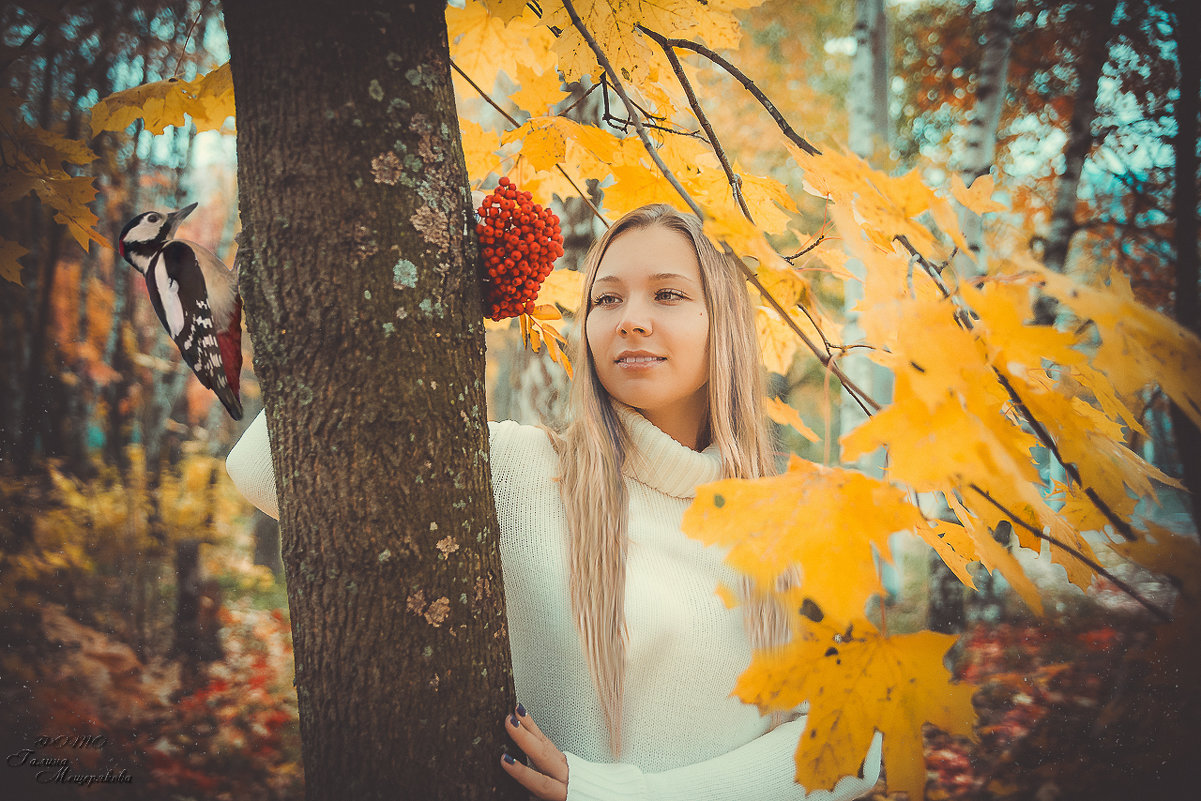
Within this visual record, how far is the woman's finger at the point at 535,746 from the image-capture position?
34.0 inches

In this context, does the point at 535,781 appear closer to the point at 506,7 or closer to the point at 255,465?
the point at 255,465

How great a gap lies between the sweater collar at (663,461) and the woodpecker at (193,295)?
2.77ft

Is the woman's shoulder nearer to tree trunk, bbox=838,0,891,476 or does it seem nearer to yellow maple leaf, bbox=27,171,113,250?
yellow maple leaf, bbox=27,171,113,250

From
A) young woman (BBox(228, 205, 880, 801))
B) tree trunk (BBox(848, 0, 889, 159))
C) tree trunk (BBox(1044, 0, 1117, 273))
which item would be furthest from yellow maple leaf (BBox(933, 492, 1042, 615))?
tree trunk (BBox(848, 0, 889, 159))

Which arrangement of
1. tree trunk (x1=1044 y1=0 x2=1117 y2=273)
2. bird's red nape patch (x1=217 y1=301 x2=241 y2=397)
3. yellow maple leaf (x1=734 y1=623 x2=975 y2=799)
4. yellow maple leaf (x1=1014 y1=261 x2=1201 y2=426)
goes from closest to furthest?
yellow maple leaf (x1=1014 y1=261 x2=1201 y2=426) < yellow maple leaf (x1=734 y1=623 x2=975 y2=799) < bird's red nape patch (x1=217 y1=301 x2=241 y2=397) < tree trunk (x1=1044 y1=0 x2=1117 y2=273)

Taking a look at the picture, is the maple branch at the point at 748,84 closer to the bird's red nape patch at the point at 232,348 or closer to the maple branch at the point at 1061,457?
the maple branch at the point at 1061,457

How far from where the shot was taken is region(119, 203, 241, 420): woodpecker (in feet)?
3.01

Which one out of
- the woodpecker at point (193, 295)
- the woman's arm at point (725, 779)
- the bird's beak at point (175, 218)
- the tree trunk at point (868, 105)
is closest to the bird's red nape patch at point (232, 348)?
the woodpecker at point (193, 295)

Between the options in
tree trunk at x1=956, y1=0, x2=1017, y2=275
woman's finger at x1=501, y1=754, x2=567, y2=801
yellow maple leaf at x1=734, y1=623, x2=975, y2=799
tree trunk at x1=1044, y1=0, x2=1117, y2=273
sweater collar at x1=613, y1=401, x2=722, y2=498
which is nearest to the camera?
yellow maple leaf at x1=734, y1=623, x2=975, y2=799

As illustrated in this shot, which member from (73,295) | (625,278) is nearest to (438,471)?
(625,278)

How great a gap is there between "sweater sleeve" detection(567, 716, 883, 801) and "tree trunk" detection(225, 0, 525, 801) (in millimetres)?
445

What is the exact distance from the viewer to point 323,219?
2.45 ft

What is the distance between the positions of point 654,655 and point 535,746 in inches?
18.6

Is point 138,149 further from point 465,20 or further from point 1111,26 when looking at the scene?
point 1111,26
